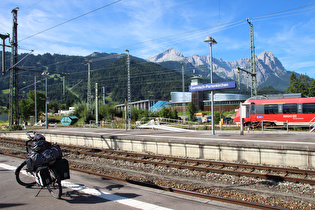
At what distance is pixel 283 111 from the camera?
83.1 ft

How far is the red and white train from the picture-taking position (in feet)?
79.3

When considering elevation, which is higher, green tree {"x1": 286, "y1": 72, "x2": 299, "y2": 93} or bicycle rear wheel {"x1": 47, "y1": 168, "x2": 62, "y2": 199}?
green tree {"x1": 286, "y1": 72, "x2": 299, "y2": 93}

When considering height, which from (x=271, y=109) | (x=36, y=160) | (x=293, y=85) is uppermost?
(x=293, y=85)

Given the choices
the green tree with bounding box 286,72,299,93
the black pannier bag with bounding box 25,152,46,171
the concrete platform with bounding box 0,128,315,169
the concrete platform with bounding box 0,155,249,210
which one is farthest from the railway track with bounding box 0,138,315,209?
the green tree with bounding box 286,72,299,93

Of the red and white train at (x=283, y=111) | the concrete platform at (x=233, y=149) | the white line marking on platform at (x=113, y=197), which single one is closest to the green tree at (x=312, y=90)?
the red and white train at (x=283, y=111)

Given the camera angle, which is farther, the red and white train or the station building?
the station building

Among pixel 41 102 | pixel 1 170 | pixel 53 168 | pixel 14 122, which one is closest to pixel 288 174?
pixel 53 168

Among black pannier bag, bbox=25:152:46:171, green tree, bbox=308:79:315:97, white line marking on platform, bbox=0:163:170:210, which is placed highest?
green tree, bbox=308:79:315:97

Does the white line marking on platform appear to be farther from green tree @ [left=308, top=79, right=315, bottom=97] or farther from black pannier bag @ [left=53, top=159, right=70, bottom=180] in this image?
green tree @ [left=308, top=79, right=315, bottom=97]

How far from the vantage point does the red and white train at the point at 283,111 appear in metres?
24.2

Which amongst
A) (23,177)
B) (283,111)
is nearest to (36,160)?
(23,177)

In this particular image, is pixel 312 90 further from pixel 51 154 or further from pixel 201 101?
pixel 201 101

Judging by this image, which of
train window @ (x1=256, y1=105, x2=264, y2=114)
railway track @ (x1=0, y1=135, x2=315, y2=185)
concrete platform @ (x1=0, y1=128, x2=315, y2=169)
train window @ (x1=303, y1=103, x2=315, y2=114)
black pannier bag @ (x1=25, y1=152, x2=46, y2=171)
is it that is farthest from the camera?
train window @ (x1=256, y1=105, x2=264, y2=114)

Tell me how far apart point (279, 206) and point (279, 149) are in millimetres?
4876
